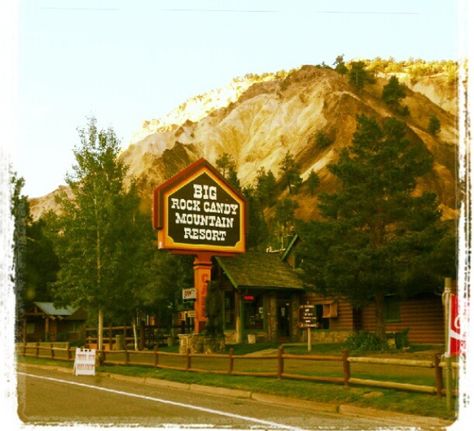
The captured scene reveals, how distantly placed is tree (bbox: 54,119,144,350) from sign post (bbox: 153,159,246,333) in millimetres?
2151

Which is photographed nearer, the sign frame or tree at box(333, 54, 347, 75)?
the sign frame

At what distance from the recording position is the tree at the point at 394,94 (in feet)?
559

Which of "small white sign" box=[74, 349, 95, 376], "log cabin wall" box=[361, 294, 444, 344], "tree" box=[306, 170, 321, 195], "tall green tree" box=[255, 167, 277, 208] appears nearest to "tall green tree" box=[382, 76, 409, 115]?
"tall green tree" box=[255, 167, 277, 208]

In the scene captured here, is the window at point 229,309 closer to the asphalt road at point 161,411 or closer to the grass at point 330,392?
the grass at point 330,392

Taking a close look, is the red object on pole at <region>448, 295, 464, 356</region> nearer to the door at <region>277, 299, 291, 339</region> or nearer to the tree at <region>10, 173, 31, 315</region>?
the tree at <region>10, 173, 31, 315</region>

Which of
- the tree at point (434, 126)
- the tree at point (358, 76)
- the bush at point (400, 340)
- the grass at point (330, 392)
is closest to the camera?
the grass at point (330, 392)

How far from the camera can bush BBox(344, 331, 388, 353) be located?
32062 millimetres

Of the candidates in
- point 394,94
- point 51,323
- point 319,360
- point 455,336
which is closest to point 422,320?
point 319,360

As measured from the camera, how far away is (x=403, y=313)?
38.3 m

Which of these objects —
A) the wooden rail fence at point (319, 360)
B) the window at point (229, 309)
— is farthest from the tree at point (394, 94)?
the wooden rail fence at point (319, 360)

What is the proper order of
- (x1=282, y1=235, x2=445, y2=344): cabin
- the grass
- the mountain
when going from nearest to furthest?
the grass < (x1=282, y1=235, x2=445, y2=344): cabin < the mountain

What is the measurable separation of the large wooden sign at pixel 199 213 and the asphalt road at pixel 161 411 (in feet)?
55.8

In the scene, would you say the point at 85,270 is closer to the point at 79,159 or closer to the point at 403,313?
the point at 79,159

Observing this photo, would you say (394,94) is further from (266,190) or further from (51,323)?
(51,323)
